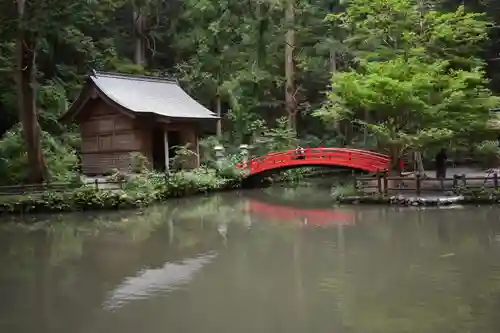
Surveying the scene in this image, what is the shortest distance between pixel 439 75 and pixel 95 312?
14157 mm

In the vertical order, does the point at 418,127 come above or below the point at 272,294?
above

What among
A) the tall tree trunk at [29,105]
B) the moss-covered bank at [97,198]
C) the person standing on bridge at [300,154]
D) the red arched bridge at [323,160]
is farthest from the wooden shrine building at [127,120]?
the person standing on bridge at [300,154]

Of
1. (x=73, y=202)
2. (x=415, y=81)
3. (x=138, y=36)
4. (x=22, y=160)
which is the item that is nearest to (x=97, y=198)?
(x=73, y=202)

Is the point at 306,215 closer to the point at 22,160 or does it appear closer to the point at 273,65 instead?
the point at 22,160

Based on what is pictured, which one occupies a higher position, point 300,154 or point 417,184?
point 300,154

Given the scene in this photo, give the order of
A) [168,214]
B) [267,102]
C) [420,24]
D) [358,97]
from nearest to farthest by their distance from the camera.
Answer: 1. [168,214]
2. [358,97]
3. [420,24]
4. [267,102]

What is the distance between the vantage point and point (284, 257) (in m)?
10.2

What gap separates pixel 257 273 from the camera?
905 centimetres

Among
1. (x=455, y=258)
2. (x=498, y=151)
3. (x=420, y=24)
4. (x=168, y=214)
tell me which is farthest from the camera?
(x=498, y=151)

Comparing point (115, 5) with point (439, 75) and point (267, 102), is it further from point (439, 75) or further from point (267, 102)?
point (439, 75)

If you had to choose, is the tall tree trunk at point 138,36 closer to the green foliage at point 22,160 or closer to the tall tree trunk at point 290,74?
the tall tree trunk at point 290,74

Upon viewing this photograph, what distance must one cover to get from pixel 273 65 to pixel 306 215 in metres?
17.0

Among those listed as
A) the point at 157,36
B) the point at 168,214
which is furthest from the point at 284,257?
the point at 157,36

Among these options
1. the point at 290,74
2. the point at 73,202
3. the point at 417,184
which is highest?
the point at 290,74
